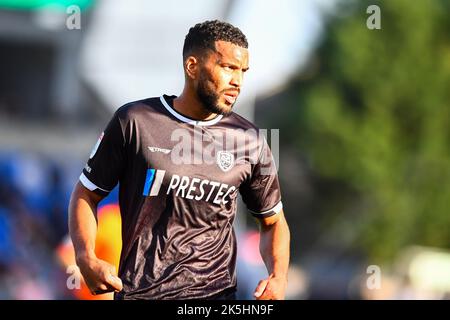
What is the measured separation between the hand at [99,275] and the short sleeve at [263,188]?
1.00 metres

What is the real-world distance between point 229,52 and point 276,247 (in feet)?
3.90

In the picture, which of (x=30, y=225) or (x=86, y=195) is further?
(x=30, y=225)

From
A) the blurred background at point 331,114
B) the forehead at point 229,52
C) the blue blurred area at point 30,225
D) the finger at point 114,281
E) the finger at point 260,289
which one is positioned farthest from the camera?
the blurred background at point 331,114

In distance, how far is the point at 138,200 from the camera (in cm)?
622

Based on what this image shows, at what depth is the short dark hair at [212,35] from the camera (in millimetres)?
6152

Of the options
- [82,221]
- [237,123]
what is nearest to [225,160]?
[237,123]

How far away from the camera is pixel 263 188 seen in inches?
258

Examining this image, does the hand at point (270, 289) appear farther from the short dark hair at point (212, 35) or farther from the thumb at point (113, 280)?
the short dark hair at point (212, 35)

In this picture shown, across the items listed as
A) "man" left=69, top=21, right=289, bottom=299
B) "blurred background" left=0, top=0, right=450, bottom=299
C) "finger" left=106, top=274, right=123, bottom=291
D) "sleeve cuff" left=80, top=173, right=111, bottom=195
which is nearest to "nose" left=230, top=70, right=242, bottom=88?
"man" left=69, top=21, right=289, bottom=299

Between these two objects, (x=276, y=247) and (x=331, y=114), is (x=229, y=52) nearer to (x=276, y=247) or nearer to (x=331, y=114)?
(x=276, y=247)

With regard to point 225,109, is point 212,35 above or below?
above

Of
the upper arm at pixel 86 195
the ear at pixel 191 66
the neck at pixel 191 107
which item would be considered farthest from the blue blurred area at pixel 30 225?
the ear at pixel 191 66

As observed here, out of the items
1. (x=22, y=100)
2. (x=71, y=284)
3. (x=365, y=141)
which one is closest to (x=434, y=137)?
(x=365, y=141)
